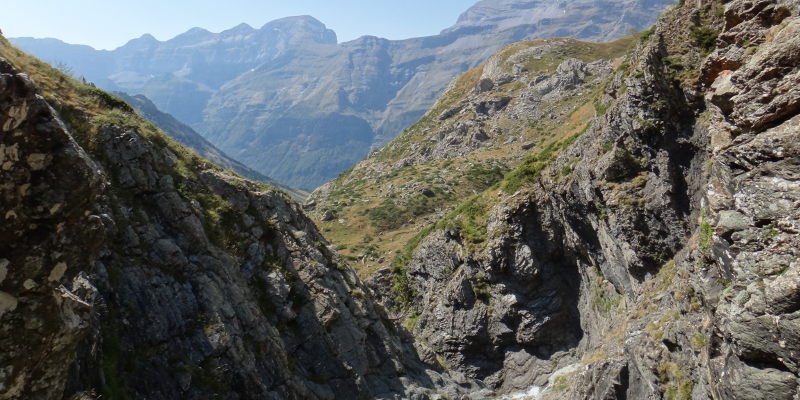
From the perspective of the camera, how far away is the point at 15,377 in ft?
A: 33.6

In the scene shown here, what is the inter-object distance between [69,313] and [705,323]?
2007 cm

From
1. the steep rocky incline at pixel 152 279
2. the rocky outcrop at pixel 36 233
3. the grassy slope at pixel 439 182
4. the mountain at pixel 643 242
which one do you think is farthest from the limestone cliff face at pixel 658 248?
the rocky outcrop at pixel 36 233

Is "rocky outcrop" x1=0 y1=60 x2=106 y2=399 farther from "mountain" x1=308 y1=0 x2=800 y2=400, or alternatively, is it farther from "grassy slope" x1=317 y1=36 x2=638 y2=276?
"grassy slope" x1=317 y1=36 x2=638 y2=276

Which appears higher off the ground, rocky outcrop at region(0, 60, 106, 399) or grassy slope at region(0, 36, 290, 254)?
grassy slope at region(0, 36, 290, 254)

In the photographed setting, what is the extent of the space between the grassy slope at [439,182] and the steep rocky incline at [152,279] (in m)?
23.1

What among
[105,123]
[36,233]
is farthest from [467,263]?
[36,233]

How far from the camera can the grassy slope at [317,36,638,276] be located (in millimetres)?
60312

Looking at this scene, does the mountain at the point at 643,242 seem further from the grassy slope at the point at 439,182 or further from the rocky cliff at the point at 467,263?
the grassy slope at the point at 439,182

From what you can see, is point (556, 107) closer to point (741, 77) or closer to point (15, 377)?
point (741, 77)

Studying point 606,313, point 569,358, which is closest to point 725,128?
point 606,313

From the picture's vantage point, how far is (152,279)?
23406mm

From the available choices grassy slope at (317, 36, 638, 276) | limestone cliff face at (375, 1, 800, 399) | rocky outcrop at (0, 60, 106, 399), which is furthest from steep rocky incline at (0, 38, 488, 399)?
grassy slope at (317, 36, 638, 276)

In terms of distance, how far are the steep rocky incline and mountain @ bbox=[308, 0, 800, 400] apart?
32.3 feet

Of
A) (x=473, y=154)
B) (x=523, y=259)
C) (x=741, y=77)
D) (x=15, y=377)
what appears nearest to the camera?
(x=15, y=377)
